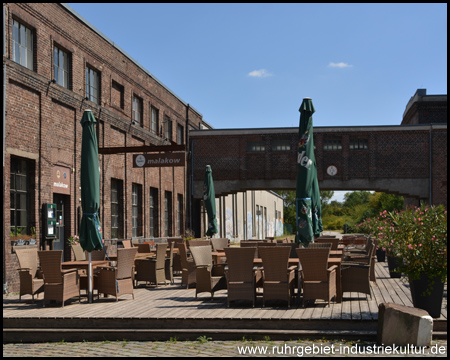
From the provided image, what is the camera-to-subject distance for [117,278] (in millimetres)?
10891

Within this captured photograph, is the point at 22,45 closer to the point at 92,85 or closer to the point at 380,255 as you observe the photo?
the point at 92,85

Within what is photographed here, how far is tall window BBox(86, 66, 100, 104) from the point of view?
1972cm

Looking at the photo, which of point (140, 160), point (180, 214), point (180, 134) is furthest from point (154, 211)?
point (140, 160)

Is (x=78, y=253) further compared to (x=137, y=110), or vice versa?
(x=137, y=110)

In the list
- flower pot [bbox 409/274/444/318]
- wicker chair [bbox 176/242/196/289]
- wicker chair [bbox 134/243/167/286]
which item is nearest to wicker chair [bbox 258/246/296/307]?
flower pot [bbox 409/274/444/318]

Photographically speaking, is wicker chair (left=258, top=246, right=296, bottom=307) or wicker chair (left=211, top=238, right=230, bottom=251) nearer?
wicker chair (left=258, top=246, right=296, bottom=307)

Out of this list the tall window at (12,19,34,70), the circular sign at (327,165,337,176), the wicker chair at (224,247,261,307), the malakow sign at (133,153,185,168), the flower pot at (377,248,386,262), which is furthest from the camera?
the circular sign at (327,165,337,176)

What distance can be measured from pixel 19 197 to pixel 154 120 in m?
12.1

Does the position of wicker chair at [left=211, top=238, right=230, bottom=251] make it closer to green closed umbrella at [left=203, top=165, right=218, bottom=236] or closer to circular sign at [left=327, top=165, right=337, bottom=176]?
green closed umbrella at [left=203, top=165, right=218, bottom=236]

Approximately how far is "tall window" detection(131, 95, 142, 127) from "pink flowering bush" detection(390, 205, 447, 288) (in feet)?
55.1

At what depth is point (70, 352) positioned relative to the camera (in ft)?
25.4

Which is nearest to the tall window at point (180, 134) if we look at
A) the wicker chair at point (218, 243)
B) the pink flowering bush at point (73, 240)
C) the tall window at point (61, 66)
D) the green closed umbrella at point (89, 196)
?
the tall window at point (61, 66)

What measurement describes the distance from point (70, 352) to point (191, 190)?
23505 millimetres

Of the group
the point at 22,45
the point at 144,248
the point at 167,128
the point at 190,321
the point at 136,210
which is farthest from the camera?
the point at 167,128
